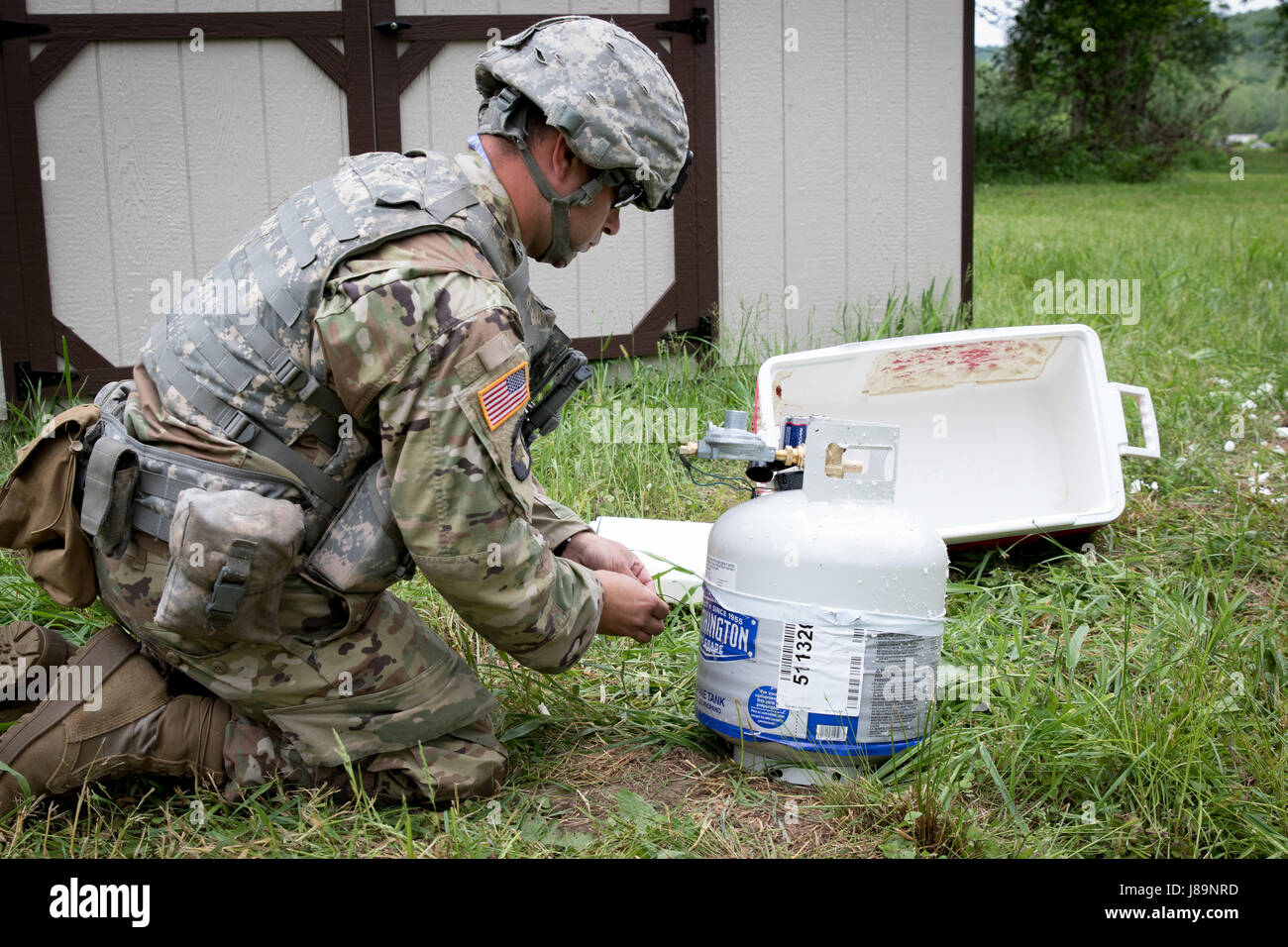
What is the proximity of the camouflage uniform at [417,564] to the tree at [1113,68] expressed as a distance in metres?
17.4

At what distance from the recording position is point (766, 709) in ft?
7.59

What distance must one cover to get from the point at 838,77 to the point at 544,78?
375 cm

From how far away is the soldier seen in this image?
2018 mm

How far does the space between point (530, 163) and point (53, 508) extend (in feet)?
3.57

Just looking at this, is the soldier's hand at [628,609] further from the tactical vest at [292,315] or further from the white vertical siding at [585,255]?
the white vertical siding at [585,255]

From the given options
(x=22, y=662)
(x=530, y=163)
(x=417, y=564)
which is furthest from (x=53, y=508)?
(x=530, y=163)

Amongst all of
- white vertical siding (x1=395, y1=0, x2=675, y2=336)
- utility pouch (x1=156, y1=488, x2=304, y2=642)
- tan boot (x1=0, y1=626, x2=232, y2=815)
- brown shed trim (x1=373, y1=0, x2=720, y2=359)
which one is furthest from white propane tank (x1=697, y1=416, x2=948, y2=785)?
white vertical siding (x1=395, y1=0, x2=675, y2=336)

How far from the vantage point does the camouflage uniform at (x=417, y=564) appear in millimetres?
1996

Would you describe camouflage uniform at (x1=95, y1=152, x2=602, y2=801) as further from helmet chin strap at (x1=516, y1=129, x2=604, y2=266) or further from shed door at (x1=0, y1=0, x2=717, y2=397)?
shed door at (x1=0, y1=0, x2=717, y2=397)

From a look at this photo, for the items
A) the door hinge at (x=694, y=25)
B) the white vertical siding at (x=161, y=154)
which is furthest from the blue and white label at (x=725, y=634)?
the door hinge at (x=694, y=25)

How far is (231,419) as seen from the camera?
2.13 metres

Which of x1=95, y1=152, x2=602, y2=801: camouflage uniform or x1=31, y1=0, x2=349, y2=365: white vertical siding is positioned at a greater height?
x1=31, y1=0, x2=349, y2=365: white vertical siding

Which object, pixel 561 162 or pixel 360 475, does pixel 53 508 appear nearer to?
pixel 360 475

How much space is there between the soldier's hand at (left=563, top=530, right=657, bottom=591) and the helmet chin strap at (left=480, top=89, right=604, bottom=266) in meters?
0.68
